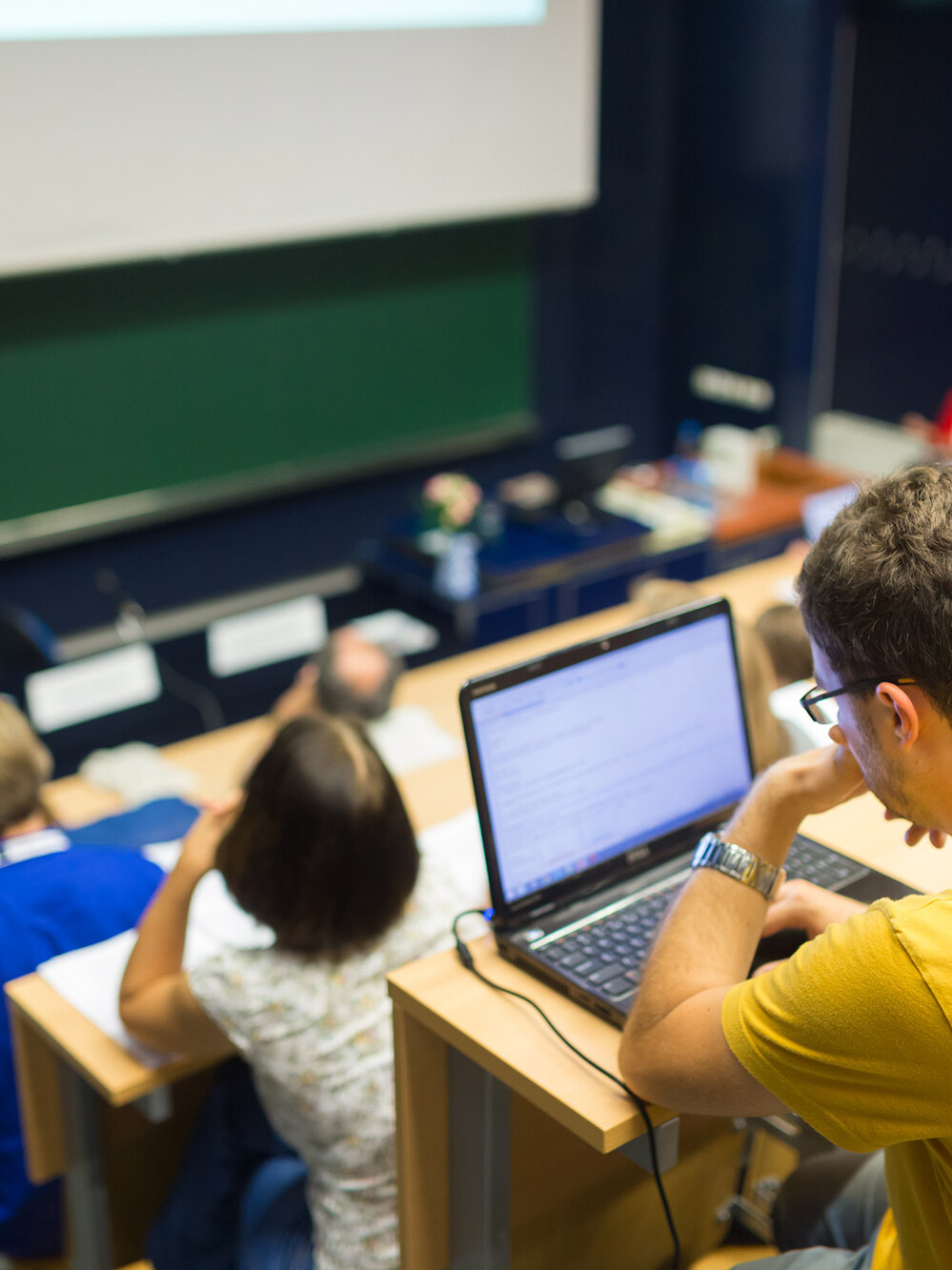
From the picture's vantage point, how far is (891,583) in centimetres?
98

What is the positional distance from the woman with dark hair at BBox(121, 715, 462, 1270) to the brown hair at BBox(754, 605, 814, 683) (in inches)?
40.2

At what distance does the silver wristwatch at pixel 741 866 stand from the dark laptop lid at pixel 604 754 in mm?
210

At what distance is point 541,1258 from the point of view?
1.43 m

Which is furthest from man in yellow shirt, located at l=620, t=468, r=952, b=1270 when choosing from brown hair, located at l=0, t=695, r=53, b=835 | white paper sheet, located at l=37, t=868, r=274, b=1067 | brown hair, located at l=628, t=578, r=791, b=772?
brown hair, located at l=0, t=695, r=53, b=835

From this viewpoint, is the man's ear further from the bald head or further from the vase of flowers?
the vase of flowers

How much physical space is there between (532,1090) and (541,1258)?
1.40 feet

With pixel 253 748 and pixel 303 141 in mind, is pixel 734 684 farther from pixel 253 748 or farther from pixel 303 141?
pixel 303 141

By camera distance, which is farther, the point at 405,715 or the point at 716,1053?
the point at 405,715

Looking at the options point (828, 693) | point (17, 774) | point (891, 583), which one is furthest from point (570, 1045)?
point (17, 774)

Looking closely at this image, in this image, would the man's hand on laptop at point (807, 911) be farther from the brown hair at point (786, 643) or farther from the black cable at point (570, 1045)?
the brown hair at point (786, 643)

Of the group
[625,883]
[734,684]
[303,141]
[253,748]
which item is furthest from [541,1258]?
[303,141]

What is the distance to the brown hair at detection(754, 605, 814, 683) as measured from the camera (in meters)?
2.32

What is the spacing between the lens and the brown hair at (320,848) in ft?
4.83

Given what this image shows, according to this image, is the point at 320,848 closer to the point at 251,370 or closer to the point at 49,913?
the point at 49,913
